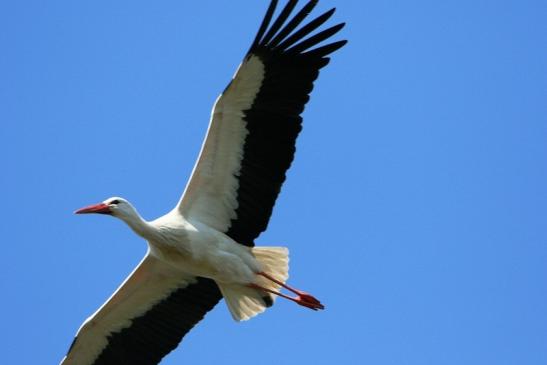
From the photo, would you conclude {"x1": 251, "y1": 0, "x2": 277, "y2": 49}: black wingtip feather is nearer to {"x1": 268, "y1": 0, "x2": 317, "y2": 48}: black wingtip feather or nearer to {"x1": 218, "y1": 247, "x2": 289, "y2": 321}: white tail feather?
{"x1": 268, "y1": 0, "x2": 317, "y2": 48}: black wingtip feather

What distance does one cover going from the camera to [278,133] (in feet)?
39.5

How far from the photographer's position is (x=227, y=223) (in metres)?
12.4

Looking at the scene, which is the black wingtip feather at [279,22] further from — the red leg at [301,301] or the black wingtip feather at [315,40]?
the red leg at [301,301]

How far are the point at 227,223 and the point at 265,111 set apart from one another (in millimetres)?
1150

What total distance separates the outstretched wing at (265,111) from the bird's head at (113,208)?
493 mm

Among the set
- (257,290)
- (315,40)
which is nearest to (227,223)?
(257,290)

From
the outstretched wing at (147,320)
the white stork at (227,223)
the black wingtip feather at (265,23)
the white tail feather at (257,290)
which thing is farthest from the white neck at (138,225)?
the black wingtip feather at (265,23)

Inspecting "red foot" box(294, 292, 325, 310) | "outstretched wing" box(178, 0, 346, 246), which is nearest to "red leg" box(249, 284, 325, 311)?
"red foot" box(294, 292, 325, 310)

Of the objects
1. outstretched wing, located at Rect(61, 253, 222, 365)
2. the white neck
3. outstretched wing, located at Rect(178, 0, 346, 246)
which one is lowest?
outstretched wing, located at Rect(61, 253, 222, 365)

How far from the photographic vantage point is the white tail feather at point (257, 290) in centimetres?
1252

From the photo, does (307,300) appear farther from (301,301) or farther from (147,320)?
(147,320)

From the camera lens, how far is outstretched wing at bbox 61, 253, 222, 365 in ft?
42.3

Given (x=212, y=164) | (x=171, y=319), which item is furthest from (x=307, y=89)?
(x=171, y=319)

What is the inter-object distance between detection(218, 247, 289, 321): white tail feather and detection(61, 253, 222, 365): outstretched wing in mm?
437
